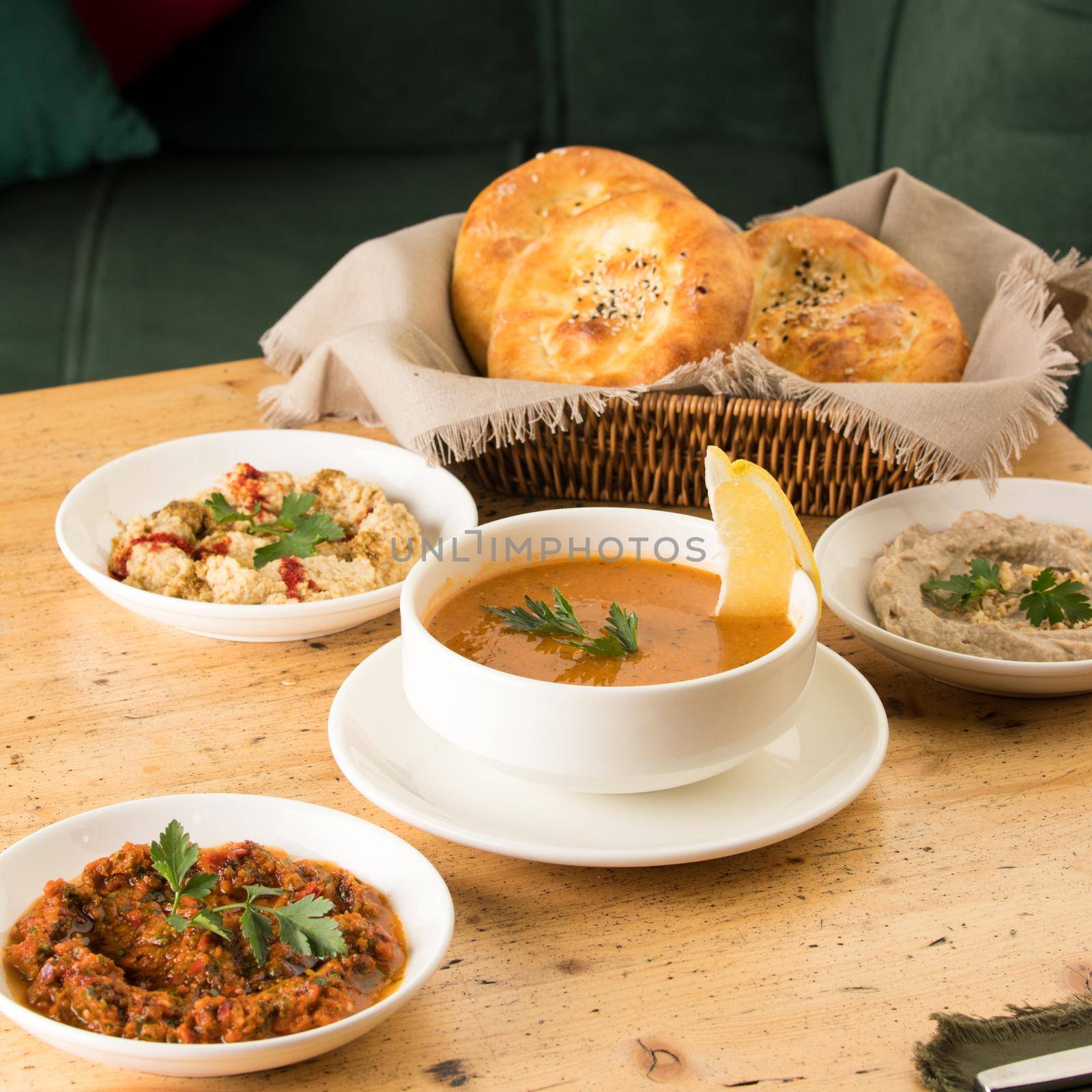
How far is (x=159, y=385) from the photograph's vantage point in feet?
6.36

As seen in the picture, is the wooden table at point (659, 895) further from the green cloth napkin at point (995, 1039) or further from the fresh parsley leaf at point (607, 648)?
the fresh parsley leaf at point (607, 648)

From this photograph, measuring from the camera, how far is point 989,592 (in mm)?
1158

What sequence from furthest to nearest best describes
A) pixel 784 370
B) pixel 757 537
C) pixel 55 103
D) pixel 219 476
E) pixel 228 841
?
1. pixel 55 103
2. pixel 219 476
3. pixel 784 370
4. pixel 757 537
5. pixel 228 841

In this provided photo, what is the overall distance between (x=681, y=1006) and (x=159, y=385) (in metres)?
1.47

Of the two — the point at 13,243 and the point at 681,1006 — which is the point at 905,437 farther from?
the point at 13,243

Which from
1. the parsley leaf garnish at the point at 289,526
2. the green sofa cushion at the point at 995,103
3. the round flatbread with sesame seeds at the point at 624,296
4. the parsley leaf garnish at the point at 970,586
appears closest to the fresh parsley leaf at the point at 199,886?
the parsley leaf garnish at the point at 289,526

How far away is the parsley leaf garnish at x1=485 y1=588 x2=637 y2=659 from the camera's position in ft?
2.99

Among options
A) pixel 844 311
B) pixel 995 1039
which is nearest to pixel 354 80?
pixel 844 311

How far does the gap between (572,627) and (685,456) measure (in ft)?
1.95

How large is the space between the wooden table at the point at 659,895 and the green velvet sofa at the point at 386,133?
1.88 meters

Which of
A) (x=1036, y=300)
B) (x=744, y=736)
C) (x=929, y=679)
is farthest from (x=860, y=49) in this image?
(x=744, y=736)

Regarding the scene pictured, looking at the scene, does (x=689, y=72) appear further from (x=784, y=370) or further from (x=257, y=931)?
(x=257, y=931)

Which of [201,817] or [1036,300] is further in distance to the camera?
[1036,300]

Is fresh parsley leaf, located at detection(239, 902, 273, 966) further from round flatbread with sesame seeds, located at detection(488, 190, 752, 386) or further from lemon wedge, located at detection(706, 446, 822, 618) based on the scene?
round flatbread with sesame seeds, located at detection(488, 190, 752, 386)
